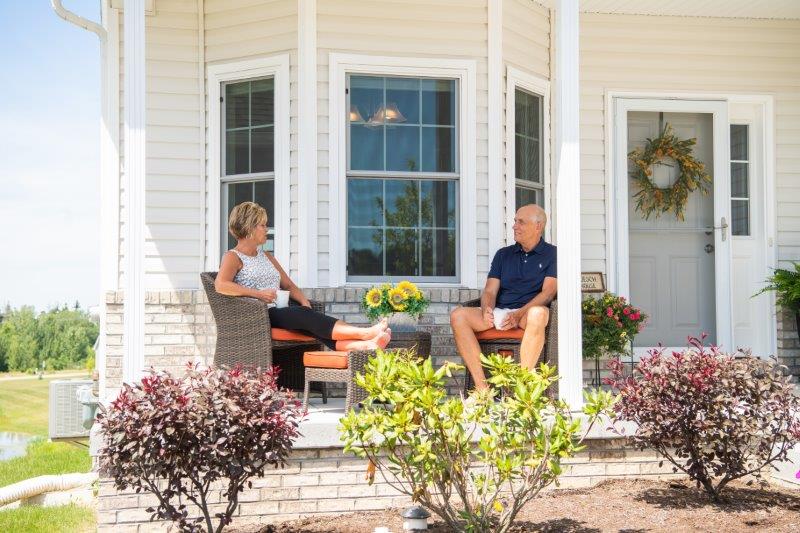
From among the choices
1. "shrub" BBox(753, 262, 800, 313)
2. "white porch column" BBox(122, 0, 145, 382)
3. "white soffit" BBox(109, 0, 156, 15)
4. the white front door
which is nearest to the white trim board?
"white soffit" BBox(109, 0, 156, 15)

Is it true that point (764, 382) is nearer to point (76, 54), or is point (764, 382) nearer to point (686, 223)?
point (686, 223)

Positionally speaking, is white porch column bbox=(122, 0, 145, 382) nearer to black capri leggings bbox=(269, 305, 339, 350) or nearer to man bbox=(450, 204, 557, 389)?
black capri leggings bbox=(269, 305, 339, 350)

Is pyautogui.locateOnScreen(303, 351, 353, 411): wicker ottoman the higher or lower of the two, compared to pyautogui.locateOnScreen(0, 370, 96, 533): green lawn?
higher

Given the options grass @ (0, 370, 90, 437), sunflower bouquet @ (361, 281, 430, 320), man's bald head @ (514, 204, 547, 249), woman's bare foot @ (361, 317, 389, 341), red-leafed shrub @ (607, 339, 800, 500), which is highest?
man's bald head @ (514, 204, 547, 249)

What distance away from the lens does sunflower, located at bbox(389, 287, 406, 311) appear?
5.35 meters

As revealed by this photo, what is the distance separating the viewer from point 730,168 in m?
7.12

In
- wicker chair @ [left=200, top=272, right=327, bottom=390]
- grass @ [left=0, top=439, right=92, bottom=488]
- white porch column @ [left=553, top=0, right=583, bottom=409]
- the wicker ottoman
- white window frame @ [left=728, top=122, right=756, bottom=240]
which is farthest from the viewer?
grass @ [left=0, top=439, right=92, bottom=488]

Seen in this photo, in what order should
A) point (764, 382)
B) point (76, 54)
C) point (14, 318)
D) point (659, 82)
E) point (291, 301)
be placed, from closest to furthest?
point (764, 382) → point (291, 301) → point (659, 82) → point (14, 318) → point (76, 54)

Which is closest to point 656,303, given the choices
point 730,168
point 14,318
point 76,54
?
point 730,168

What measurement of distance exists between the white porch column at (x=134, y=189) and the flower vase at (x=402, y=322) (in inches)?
60.0

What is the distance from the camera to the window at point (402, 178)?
6188mm

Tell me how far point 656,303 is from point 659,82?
1697mm

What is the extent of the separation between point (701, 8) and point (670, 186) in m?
1.34

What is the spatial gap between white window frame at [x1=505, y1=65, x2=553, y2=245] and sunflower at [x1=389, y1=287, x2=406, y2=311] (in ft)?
4.09
